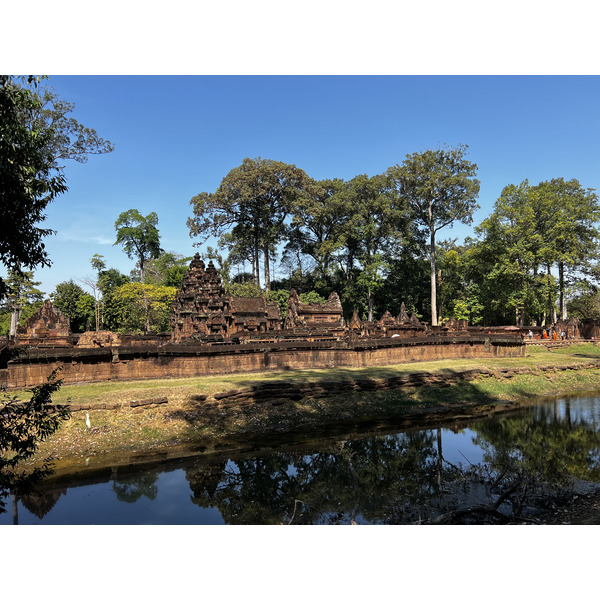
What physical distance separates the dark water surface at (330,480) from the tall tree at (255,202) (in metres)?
36.0

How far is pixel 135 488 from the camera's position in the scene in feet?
31.8

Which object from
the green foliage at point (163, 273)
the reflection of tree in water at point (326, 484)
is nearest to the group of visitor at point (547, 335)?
the reflection of tree in water at point (326, 484)

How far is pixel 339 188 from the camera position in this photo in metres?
50.1

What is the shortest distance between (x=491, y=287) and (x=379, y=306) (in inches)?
604

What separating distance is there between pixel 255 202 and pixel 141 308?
18.6 meters

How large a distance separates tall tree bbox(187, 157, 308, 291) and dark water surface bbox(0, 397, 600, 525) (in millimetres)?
36039

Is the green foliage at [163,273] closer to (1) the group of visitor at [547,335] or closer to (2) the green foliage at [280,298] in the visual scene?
(2) the green foliage at [280,298]

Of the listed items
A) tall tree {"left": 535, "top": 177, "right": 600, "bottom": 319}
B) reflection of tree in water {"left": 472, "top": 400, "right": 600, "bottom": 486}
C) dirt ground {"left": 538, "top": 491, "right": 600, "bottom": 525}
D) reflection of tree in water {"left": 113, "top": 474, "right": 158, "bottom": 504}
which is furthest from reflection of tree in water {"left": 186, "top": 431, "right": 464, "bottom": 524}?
tall tree {"left": 535, "top": 177, "right": 600, "bottom": 319}

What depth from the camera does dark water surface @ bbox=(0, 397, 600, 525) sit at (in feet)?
28.0

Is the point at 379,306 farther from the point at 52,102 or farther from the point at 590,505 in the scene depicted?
the point at 590,505

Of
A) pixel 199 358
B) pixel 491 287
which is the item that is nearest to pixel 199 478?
pixel 199 358

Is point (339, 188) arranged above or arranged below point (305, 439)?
above

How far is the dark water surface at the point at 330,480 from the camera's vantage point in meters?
8.53

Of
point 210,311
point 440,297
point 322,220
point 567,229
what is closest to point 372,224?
point 322,220
